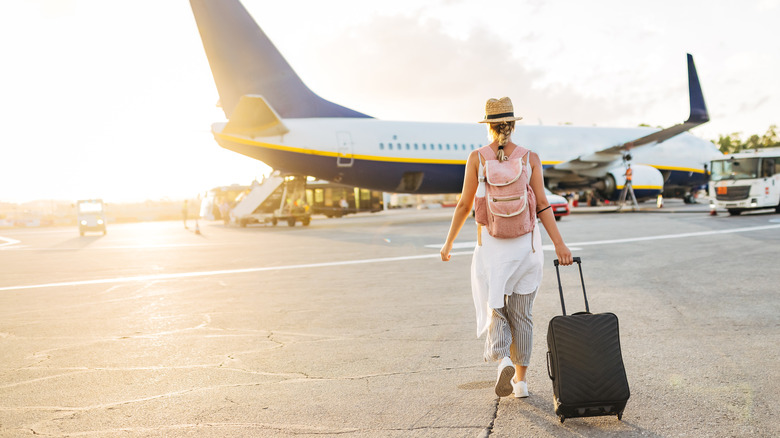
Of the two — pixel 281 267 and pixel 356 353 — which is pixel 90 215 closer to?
pixel 281 267

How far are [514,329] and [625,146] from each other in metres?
24.9

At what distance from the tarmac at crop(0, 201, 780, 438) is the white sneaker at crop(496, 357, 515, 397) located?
79 mm

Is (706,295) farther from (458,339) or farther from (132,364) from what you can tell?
(132,364)

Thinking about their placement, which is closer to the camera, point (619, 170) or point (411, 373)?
point (411, 373)

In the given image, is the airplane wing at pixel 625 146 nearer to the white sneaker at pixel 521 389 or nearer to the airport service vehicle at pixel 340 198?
the airport service vehicle at pixel 340 198

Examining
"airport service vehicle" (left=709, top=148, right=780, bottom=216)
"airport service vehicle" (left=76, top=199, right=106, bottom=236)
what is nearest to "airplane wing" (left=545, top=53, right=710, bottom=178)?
"airport service vehicle" (left=709, top=148, right=780, bottom=216)

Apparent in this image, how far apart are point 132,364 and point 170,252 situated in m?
11.6

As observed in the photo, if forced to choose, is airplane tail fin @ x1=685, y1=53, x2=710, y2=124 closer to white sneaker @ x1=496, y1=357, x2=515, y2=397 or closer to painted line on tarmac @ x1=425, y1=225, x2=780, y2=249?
painted line on tarmac @ x1=425, y1=225, x2=780, y2=249

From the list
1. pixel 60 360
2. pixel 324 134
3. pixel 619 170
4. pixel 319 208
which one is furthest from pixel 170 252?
pixel 319 208

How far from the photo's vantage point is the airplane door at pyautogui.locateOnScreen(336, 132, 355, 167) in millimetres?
22797

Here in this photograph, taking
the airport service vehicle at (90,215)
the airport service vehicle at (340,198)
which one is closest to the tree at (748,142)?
the airport service vehicle at (340,198)

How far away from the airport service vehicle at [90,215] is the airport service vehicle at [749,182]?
27.5 meters

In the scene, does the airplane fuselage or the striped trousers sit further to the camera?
the airplane fuselage

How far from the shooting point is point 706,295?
6.73m
